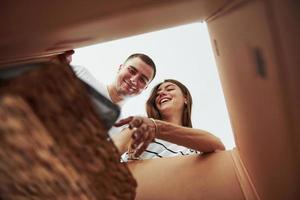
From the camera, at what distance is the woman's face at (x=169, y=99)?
5.92 feet

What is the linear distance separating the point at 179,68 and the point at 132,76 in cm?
34

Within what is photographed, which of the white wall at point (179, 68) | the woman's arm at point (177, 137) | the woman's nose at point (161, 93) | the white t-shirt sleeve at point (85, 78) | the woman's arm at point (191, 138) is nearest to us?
the white t-shirt sleeve at point (85, 78)

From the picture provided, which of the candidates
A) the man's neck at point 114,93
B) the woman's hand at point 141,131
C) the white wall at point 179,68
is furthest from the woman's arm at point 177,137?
the man's neck at point 114,93

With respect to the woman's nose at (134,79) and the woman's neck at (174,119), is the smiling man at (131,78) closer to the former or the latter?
the woman's nose at (134,79)

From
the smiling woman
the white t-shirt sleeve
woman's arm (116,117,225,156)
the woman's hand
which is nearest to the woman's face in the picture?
the smiling woman

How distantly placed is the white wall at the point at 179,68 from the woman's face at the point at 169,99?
83 millimetres

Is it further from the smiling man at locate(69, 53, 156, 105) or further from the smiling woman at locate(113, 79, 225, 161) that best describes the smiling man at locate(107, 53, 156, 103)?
the smiling woman at locate(113, 79, 225, 161)

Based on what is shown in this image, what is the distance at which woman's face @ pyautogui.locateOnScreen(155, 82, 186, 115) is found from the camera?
1.80 meters

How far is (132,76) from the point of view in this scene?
68.9 inches

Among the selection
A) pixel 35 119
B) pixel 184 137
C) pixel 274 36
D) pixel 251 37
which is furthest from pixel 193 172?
pixel 35 119

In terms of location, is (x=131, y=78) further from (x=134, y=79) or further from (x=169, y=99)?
(x=169, y=99)

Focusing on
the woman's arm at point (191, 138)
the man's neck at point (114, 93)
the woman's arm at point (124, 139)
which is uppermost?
the man's neck at point (114, 93)

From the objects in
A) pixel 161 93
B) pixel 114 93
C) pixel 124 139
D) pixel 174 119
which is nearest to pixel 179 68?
pixel 161 93

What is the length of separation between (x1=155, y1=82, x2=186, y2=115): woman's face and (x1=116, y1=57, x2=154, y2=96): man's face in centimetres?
13
